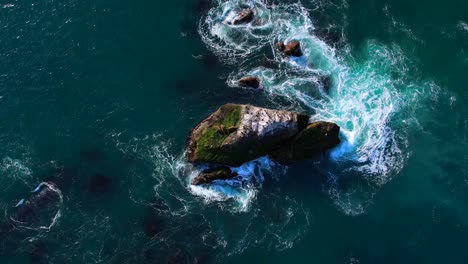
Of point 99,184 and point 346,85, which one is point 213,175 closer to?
point 99,184

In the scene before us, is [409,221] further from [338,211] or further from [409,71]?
[409,71]

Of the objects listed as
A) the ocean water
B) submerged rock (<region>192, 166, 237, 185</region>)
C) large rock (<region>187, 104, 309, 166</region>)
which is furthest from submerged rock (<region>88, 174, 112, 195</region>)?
submerged rock (<region>192, 166, 237, 185</region>)

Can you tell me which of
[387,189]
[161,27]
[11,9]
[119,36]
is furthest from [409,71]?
[11,9]

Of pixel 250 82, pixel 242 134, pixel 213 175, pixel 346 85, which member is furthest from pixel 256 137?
pixel 346 85

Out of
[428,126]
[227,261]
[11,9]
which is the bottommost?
[227,261]

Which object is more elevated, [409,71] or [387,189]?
[409,71]

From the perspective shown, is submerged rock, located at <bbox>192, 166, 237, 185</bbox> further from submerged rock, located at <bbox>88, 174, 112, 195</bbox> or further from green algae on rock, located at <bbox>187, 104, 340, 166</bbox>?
submerged rock, located at <bbox>88, 174, 112, 195</bbox>
